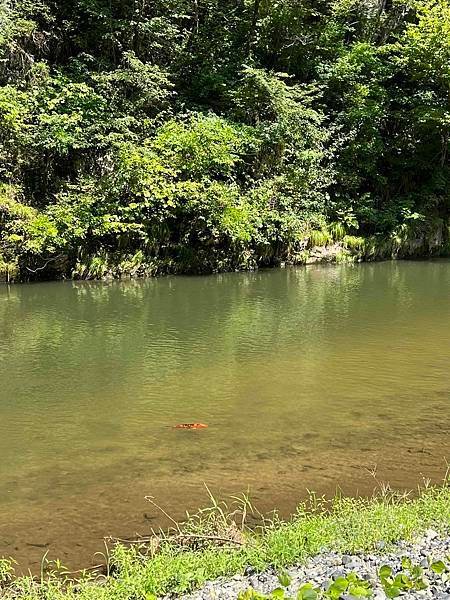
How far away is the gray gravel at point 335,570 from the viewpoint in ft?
11.2

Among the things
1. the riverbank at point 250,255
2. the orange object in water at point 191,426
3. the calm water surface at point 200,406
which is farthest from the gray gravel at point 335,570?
the riverbank at point 250,255

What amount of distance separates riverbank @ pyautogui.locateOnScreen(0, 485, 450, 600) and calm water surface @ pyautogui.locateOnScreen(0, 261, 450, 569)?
0.34m

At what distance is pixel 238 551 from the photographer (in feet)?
12.8

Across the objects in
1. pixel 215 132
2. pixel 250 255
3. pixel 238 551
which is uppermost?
pixel 215 132

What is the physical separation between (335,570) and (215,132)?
17.4m

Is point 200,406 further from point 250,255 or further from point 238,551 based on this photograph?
point 250,255

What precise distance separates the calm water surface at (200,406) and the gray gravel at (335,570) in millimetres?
1139

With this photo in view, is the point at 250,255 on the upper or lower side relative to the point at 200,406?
upper

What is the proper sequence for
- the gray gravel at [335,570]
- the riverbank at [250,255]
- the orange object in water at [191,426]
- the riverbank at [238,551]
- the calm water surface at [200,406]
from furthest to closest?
the riverbank at [250,255]
the orange object in water at [191,426]
the calm water surface at [200,406]
the riverbank at [238,551]
the gray gravel at [335,570]

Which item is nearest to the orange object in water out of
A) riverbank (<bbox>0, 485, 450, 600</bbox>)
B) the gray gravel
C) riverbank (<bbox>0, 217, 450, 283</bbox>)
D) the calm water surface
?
the calm water surface

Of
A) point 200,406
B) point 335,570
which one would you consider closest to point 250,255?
point 200,406

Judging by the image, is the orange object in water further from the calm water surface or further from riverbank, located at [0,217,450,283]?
riverbank, located at [0,217,450,283]

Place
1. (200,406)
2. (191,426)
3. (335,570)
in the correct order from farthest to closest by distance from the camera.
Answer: (200,406), (191,426), (335,570)

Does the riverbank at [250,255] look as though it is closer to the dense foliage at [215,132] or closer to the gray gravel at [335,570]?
the dense foliage at [215,132]
